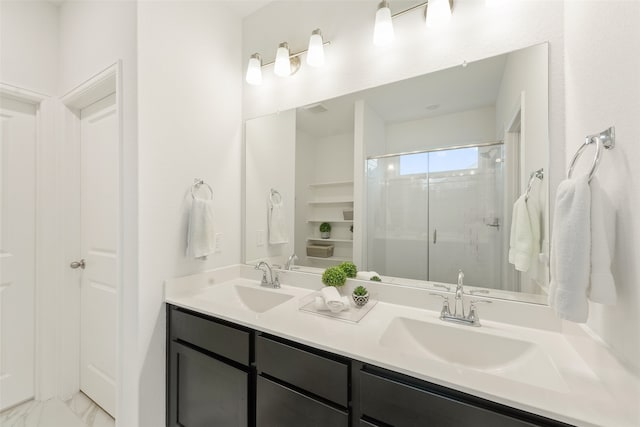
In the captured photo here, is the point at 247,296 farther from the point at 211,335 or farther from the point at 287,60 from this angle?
the point at 287,60

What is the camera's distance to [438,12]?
122cm

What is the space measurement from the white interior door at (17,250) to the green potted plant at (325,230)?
2.00 m

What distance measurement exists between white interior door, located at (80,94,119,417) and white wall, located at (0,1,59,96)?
0.30 m

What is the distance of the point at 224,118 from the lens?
1826 millimetres

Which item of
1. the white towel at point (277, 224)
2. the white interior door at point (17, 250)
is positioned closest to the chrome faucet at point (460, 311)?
the white towel at point (277, 224)

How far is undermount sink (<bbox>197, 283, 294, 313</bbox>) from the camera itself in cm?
154

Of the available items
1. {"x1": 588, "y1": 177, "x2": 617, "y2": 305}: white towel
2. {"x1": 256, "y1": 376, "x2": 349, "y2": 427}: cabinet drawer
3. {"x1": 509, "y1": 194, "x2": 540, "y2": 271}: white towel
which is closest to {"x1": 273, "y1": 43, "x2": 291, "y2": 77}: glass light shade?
{"x1": 509, "y1": 194, "x2": 540, "y2": 271}: white towel

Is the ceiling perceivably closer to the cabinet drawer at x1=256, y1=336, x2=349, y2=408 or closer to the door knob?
the cabinet drawer at x1=256, y1=336, x2=349, y2=408

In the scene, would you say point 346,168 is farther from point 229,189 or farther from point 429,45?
point 229,189

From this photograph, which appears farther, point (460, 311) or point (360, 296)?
point (360, 296)

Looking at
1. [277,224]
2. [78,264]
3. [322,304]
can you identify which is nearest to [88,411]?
[78,264]

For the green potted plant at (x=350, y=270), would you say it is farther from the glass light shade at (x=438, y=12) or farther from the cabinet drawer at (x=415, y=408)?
the glass light shade at (x=438, y=12)

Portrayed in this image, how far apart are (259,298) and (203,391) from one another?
1.69 feet

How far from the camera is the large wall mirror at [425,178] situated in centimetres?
111
